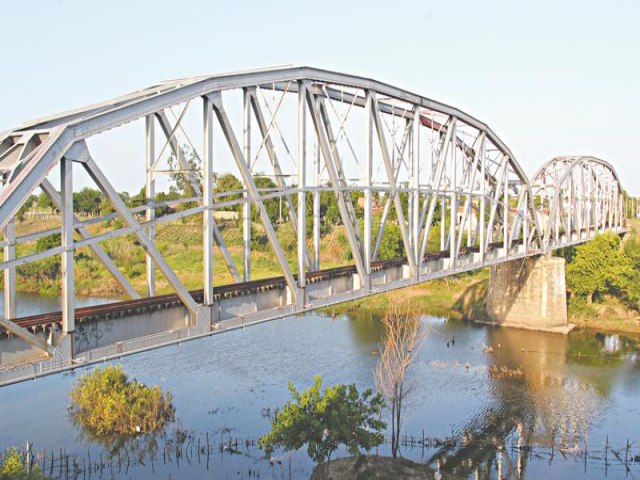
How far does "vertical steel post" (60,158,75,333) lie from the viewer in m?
13.2

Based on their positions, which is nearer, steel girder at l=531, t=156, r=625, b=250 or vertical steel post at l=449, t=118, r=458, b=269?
vertical steel post at l=449, t=118, r=458, b=269

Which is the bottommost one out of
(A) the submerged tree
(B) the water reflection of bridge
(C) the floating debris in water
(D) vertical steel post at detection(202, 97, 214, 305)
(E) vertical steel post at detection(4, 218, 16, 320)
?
(B) the water reflection of bridge

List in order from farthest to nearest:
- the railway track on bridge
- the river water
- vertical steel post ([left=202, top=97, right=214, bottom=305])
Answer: the river water
vertical steel post ([left=202, top=97, right=214, bottom=305])
the railway track on bridge

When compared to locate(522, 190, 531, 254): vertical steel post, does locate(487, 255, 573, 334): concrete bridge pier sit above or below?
below

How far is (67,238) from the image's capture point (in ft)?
43.2

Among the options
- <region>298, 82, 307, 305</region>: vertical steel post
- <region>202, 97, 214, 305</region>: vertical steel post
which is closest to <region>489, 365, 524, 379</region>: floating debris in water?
<region>298, 82, 307, 305</region>: vertical steel post

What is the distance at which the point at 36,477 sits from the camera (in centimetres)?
1602

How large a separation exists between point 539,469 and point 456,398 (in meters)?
7.59

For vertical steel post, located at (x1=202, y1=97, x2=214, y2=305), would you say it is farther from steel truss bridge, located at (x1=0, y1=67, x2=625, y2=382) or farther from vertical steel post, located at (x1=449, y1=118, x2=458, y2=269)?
vertical steel post, located at (x1=449, y1=118, x2=458, y2=269)

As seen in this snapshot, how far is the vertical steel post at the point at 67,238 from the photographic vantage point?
1319 cm

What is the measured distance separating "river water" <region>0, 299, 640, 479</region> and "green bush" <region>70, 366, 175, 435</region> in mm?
678

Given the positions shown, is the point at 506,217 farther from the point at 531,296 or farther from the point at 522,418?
the point at 522,418

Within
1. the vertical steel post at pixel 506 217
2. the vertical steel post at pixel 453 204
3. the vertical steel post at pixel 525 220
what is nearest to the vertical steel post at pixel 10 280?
the vertical steel post at pixel 453 204

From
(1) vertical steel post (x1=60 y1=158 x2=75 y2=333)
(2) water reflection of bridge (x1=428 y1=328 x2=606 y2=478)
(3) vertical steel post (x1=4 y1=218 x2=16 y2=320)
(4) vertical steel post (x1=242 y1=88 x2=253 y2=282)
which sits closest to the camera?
(1) vertical steel post (x1=60 y1=158 x2=75 y2=333)
